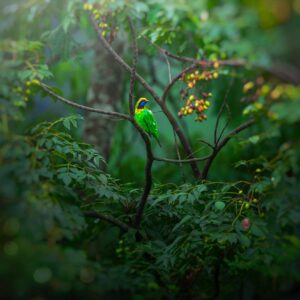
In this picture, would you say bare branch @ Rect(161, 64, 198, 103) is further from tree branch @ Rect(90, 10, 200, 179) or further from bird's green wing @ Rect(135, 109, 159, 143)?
bird's green wing @ Rect(135, 109, 159, 143)

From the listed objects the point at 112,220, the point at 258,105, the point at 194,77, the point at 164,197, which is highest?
the point at 194,77

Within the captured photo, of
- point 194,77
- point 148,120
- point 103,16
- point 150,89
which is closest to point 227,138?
point 194,77

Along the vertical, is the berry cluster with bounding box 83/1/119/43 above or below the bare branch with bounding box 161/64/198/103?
above

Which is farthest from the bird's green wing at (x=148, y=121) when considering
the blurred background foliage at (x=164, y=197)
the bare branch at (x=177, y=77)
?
the bare branch at (x=177, y=77)

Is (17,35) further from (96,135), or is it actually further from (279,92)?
(279,92)

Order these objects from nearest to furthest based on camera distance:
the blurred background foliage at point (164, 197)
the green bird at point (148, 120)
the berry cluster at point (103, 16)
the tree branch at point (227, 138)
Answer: the blurred background foliage at point (164, 197) < the tree branch at point (227, 138) < the berry cluster at point (103, 16) < the green bird at point (148, 120)

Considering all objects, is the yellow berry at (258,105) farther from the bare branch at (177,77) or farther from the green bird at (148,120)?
the green bird at (148,120)

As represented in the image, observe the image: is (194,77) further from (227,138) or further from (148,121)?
(148,121)

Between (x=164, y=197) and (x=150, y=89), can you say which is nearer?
(x=164, y=197)

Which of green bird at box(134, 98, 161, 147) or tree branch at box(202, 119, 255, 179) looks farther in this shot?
green bird at box(134, 98, 161, 147)

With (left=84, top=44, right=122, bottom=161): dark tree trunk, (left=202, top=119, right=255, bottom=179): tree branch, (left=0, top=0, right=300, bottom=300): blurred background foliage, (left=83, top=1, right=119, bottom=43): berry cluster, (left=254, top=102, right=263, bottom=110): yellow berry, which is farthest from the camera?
(left=84, top=44, right=122, bottom=161): dark tree trunk

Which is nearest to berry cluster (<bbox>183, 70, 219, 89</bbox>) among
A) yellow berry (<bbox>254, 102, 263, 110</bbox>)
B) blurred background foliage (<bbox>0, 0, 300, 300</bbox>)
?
blurred background foliage (<bbox>0, 0, 300, 300</bbox>)

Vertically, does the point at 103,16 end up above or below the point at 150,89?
above

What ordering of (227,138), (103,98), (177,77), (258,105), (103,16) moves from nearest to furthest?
(258,105) → (177,77) → (227,138) → (103,16) → (103,98)
